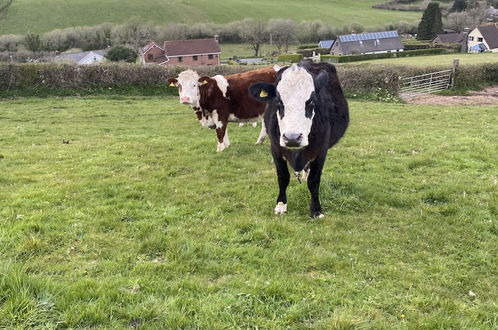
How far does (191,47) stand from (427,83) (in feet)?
161

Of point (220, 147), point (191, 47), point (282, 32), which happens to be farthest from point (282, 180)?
point (282, 32)

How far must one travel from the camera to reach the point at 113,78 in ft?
81.9

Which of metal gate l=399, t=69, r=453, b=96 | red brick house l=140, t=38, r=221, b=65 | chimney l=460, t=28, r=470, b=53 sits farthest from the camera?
chimney l=460, t=28, r=470, b=53

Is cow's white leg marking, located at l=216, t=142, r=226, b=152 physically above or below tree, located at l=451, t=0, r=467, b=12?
below

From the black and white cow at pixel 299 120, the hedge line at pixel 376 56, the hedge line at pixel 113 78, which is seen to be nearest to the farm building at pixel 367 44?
the hedge line at pixel 376 56

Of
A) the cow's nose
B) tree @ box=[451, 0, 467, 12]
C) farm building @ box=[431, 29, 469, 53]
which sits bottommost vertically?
the cow's nose

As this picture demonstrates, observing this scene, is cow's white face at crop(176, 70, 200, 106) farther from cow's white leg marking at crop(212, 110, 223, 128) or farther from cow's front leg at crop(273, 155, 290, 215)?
cow's front leg at crop(273, 155, 290, 215)

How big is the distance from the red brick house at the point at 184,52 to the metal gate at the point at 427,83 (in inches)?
1736

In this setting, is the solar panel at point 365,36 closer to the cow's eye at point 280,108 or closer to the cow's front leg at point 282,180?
the cow's front leg at point 282,180

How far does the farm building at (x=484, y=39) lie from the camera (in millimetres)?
83125

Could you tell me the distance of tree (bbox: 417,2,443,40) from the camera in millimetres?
90438

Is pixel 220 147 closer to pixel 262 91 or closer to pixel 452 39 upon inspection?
pixel 262 91

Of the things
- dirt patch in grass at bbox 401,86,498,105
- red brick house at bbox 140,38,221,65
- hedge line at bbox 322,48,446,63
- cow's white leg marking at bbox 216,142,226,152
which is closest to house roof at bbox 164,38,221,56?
red brick house at bbox 140,38,221,65

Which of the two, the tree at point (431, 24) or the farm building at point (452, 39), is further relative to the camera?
the tree at point (431, 24)
